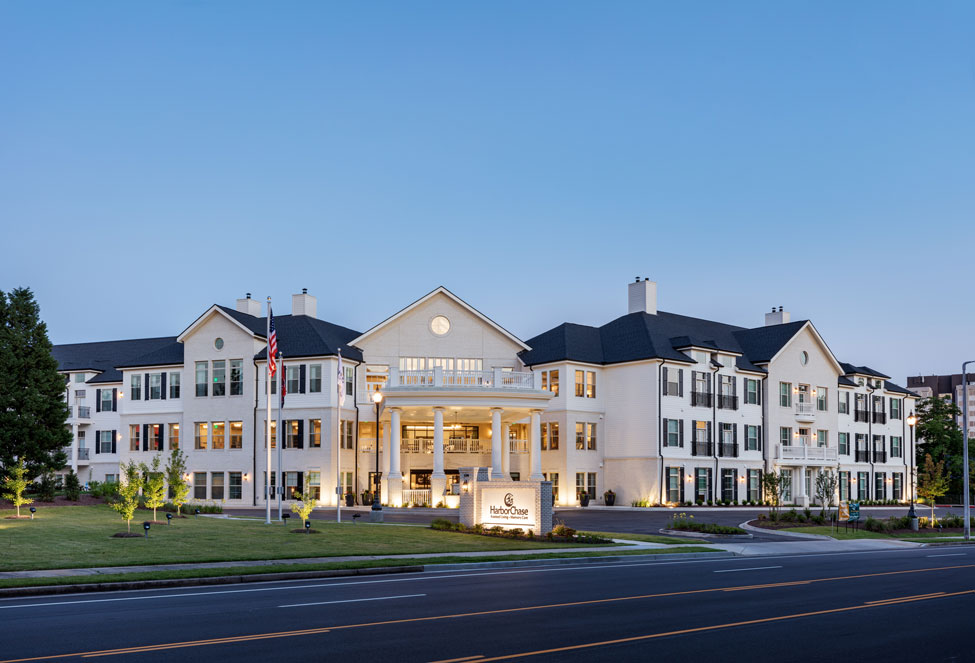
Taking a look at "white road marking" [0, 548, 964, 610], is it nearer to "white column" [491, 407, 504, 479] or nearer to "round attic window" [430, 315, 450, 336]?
"white column" [491, 407, 504, 479]

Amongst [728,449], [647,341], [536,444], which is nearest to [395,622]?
[536,444]

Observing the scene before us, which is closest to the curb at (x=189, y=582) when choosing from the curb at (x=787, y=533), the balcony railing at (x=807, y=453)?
the curb at (x=787, y=533)

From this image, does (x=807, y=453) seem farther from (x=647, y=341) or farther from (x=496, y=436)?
(x=496, y=436)

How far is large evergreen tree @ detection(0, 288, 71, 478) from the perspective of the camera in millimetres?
41875

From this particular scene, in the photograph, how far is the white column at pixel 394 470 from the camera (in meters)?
49.4

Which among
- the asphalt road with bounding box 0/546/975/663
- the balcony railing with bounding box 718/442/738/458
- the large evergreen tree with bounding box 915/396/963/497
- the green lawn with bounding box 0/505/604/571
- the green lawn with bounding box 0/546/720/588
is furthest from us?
the large evergreen tree with bounding box 915/396/963/497

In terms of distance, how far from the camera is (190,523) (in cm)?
3356

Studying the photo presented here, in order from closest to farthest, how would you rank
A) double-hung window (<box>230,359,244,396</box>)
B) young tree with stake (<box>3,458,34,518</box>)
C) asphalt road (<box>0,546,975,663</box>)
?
asphalt road (<box>0,546,975,663</box>) < young tree with stake (<box>3,458,34,518</box>) < double-hung window (<box>230,359,244,396</box>)

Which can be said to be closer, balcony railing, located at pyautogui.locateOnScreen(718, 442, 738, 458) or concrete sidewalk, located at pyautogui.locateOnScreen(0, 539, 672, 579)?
concrete sidewalk, located at pyautogui.locateOnScreen(0, 539, 672, 579)

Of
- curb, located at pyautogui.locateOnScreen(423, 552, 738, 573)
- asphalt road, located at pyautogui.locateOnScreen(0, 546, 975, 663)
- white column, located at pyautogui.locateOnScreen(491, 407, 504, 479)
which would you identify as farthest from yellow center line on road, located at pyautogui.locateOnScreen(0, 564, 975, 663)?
white column, located at pyautogui.locateOnScreen(491, 407, 504, 479)

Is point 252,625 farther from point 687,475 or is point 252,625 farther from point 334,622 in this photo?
point 687,475

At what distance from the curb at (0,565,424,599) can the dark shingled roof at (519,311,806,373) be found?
36.8m

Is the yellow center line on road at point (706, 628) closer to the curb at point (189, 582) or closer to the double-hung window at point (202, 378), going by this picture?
the curb at point (189, 582)

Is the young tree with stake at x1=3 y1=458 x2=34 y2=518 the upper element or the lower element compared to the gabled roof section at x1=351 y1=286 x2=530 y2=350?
lower
